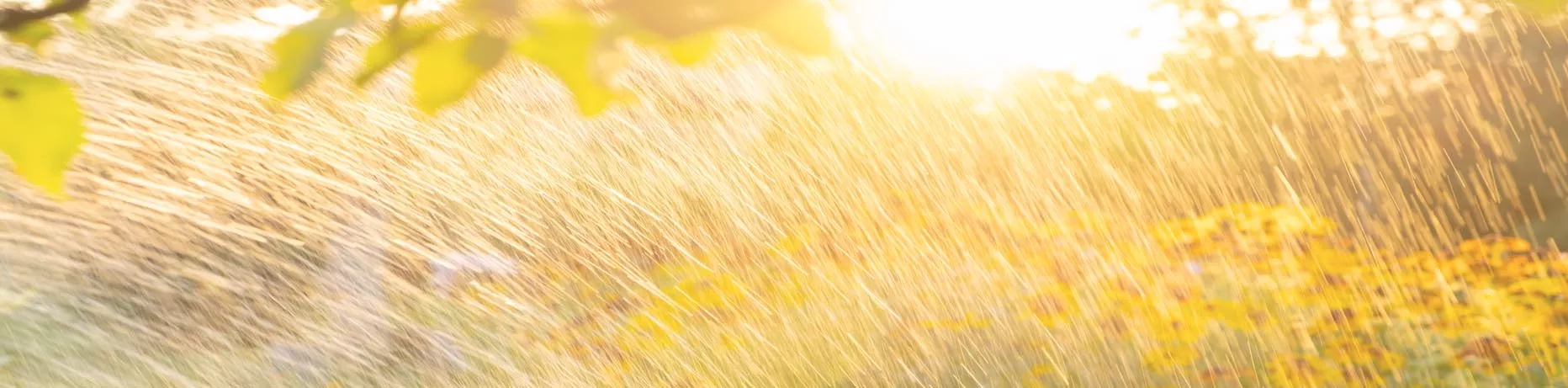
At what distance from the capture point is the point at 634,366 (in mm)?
3727

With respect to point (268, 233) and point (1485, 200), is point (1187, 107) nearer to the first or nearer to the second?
point (1485, 200)

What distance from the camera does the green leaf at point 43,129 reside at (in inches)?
35.9

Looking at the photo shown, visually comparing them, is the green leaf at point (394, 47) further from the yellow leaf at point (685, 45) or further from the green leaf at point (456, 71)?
the yellow leaf at point (685, 45)

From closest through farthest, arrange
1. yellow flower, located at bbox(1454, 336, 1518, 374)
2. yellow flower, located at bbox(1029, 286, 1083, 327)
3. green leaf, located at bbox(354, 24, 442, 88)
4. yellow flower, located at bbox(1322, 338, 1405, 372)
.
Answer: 1. green leaf, located at bbox(354, 24, 442, 88)
2. yellow flower, located at bbox(1454, 336, 1518, 374)
3. yellow flower, located at bbox(1322, 338, 1405, 372)
4. yellow flower, located at bbox(1029, 286, 1083, 327)

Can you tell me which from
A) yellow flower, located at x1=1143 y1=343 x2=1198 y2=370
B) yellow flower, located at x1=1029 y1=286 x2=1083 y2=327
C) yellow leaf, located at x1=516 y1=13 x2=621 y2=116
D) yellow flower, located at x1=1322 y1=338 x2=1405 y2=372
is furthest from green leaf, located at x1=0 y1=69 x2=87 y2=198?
yellow flower, located at x1=1322 y1=338 x2=1405 y2=372

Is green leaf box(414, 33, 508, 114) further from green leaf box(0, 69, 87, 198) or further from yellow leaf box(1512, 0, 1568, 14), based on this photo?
yellow leaf box(1512, 0, 1568, 14)

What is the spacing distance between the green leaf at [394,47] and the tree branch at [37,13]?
0.31m

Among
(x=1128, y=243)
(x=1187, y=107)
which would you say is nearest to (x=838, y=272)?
(x=1128, y=243)

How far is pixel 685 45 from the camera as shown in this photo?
2.64ft

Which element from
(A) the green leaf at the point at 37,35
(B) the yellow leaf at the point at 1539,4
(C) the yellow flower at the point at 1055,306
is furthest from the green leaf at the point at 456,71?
(C) the yellow flower at the point at 1055,306

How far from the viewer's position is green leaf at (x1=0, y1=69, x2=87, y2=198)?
35.9 inches

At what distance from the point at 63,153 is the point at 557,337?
3.14 m

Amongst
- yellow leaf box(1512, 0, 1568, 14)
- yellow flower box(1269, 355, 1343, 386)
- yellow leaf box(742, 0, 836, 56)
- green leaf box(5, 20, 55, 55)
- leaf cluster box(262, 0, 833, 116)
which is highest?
yellow leaf box(1512, 0, 1568, 14)

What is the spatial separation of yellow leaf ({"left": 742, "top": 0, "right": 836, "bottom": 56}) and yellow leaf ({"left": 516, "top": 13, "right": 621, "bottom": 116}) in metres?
0.11
